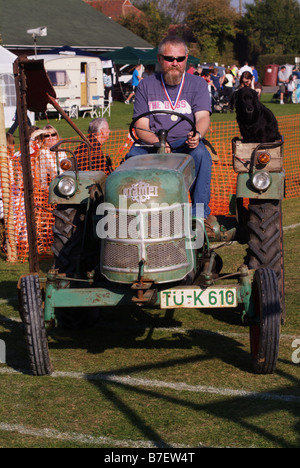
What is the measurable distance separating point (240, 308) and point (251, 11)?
75.4 metres

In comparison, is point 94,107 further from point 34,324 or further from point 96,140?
point 34,324

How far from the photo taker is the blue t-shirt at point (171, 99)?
21.2 ft

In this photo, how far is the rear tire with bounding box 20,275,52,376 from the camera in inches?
206

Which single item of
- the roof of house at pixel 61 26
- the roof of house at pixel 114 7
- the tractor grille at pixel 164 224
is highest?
the roof of house at pixel 114 7

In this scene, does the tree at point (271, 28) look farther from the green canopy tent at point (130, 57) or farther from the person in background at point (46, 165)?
the person in background at point (46, 165)

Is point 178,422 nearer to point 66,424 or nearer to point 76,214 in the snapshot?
point 66,424

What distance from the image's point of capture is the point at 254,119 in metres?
11.2

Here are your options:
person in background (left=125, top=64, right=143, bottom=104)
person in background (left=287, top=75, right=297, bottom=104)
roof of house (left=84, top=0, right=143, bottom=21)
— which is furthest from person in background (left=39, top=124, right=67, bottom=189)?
roof of house (left=84, top=0, right=143, bottom=21)

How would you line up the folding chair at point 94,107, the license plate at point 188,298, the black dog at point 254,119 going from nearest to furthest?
1. the license plate at point 188,298
2. the black dog at point 254,119
3. the folding chair at point 94,107

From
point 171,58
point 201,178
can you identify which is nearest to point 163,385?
point 201,178

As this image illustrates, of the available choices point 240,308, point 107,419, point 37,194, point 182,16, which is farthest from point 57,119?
point 182,16

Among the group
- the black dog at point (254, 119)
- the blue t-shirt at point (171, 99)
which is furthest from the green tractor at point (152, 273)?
the black dog at point (254, 119)

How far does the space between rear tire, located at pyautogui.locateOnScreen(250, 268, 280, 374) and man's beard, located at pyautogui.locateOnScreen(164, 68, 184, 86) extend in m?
2.02

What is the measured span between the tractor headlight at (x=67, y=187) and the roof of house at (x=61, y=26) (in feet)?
132
